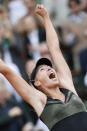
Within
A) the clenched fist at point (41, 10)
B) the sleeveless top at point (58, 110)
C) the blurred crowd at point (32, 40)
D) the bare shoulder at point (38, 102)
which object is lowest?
the blurred crowd at point (32, 40)

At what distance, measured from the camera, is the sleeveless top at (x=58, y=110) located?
4.34 metres

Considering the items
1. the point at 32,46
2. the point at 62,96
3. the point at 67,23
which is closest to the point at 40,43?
the point at 32,46

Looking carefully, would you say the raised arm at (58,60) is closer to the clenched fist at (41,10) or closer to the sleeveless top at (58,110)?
the clenched fist at (41,10)

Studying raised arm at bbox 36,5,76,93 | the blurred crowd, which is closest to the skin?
raised arm at bbox 36,5,76,93

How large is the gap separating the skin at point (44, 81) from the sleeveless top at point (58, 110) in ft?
0.19

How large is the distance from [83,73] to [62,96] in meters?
3.54

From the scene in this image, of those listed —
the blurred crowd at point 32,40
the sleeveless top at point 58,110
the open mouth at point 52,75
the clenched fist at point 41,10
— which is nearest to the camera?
the sleeveless top at point 58,110

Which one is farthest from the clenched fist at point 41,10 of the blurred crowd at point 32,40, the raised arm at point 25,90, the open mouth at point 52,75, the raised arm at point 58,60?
the blurred crowd at point 32,40

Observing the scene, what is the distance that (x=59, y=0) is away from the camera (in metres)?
9.88

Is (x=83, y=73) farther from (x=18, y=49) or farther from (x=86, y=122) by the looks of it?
(x=86, y=122)

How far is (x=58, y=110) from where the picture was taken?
172 inches

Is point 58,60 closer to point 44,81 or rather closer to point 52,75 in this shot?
point 52,75

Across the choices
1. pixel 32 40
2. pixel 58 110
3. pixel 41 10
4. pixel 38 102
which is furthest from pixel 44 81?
pixel 32 40

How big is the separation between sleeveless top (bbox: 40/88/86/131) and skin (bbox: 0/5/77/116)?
6cm
